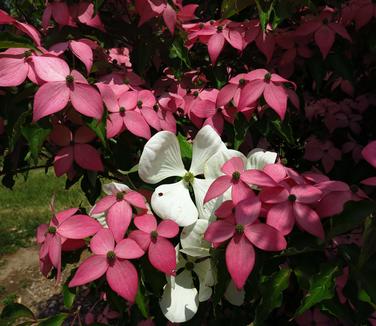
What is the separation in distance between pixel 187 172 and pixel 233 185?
0.17 metres

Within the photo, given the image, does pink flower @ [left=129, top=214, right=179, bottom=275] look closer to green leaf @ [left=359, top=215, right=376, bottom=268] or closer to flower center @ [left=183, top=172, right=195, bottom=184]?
flower center @ [left=183, top=172, right=195, bottom=184]

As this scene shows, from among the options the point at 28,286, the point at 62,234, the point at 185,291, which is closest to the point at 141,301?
the point at 185,291

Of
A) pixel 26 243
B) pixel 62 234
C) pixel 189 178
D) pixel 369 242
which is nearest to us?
pixel 369 242

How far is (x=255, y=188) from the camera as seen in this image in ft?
2.66

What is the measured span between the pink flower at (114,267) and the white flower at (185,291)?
4.6 inches

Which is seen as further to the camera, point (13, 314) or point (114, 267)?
point (13, 314)

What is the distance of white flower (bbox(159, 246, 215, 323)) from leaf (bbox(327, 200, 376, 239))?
0.23 meters

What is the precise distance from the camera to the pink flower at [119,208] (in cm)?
77

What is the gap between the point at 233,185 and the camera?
77cm

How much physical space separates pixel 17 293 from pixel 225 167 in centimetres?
265

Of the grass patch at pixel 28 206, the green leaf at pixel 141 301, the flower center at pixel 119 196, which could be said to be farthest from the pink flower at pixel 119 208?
the grass patch at pixel 28 206

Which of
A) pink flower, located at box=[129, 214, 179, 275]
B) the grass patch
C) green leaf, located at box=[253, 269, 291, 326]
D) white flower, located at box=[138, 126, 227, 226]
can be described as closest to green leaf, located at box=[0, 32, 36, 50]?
white flower, located at box=[138, 126, 227, 226]

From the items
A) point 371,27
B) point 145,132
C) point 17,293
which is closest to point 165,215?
point 145,132

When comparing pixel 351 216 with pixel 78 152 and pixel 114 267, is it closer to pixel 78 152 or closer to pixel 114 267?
pixel 114 267
